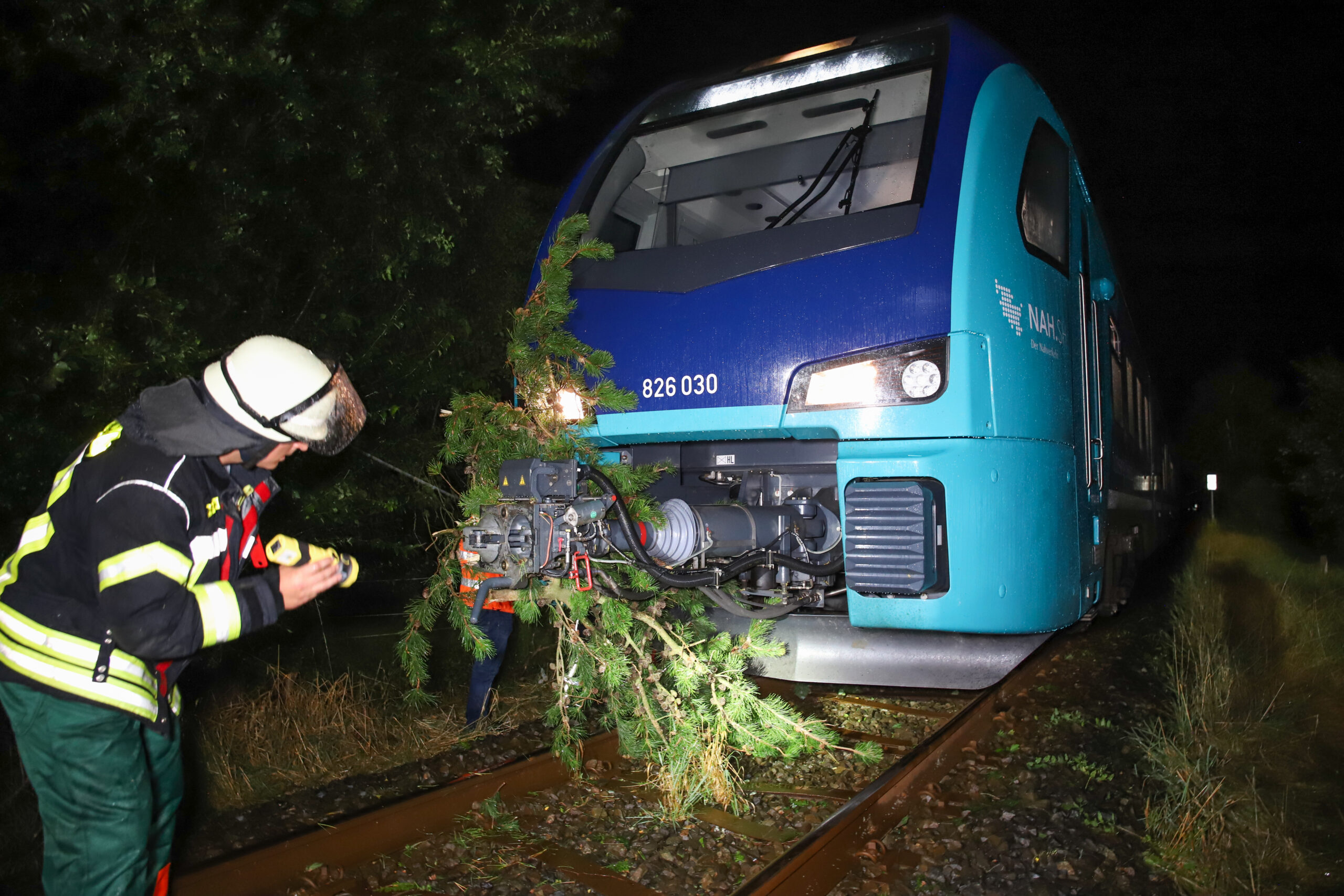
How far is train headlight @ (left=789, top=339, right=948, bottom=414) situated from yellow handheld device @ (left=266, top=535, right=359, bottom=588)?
188 centimetres

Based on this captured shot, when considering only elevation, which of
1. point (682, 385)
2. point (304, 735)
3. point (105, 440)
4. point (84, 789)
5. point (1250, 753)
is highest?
point (682, 385)

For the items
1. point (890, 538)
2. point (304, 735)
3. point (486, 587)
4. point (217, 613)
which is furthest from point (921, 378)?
point (304, 735)

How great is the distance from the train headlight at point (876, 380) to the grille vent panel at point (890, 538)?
0.34 m

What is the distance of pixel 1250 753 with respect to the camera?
4.77m

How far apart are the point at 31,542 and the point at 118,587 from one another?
401mm

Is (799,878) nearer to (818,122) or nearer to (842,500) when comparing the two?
(842,500)

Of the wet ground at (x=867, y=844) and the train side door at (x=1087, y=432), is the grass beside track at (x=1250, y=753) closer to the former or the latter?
the wet ground at (x=867, y=844)

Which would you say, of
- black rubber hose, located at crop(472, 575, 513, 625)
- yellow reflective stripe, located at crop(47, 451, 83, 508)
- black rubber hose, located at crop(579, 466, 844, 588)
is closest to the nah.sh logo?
black rubber hose, located at crop(579, 466, 844, 588)

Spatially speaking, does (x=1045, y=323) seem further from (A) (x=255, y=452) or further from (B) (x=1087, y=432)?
(A) (x=255, y=452)

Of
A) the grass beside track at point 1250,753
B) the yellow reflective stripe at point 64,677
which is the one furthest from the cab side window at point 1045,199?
the yellow reflective stripe at point 64,677

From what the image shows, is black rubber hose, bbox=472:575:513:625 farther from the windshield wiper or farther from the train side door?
the train side door

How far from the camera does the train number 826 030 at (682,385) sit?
4023 millimetres

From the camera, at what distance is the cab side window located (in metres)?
4.11

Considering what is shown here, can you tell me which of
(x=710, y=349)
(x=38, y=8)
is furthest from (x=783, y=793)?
(x=38, y=8)
